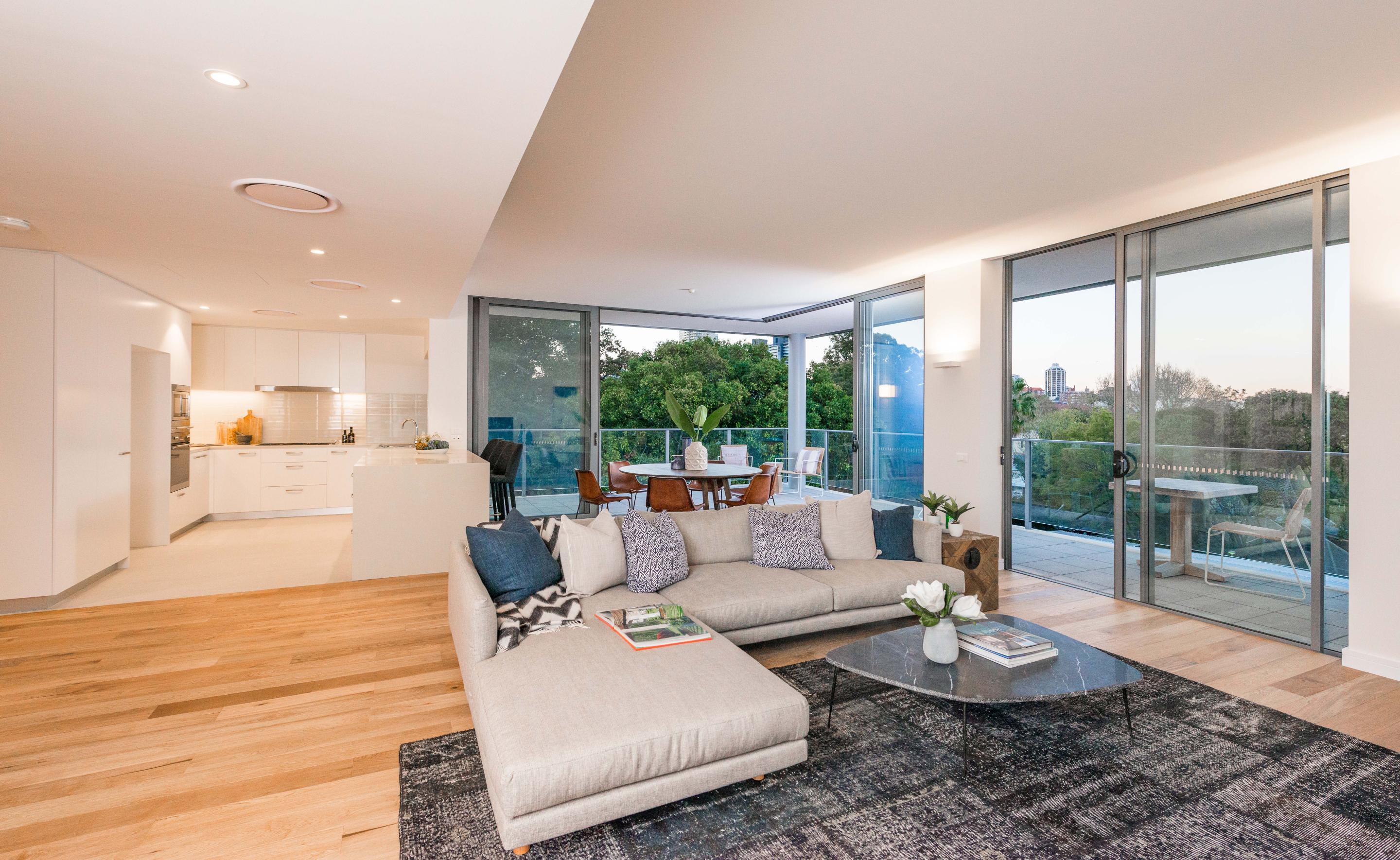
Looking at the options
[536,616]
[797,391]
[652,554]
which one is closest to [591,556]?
[652,554]

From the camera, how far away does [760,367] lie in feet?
45.0

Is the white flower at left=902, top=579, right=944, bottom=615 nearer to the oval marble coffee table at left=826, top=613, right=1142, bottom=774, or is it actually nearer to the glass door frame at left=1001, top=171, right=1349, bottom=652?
the oval marble coffee table at left=826, top=613, right=1142, bottom=774

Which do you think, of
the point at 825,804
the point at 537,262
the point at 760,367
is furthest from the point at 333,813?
the point at 760,367

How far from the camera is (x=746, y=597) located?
3383mm

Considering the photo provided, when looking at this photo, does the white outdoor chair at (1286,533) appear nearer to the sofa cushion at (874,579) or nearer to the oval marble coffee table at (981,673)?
the sofa cushion at (874,579)

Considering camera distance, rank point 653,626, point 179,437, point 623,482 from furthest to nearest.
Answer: point 623,482 < point 179,437 < point 653,626

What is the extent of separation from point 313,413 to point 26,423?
14.4ft

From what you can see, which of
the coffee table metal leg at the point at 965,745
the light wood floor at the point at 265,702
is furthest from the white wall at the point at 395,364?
the coffee table metal leg at the point at 965,745

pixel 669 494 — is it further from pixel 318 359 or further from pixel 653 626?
pixel 318 359

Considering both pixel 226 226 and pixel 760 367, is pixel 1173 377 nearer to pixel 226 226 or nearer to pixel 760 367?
pixel 226 226

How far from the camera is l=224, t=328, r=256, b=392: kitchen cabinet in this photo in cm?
788

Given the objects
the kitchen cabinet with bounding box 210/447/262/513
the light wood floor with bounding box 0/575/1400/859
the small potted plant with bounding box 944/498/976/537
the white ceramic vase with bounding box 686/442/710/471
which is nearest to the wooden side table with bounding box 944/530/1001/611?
the small potted plant with bounding box 944/498/976/537

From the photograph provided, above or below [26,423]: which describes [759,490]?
below

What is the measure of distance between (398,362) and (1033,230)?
24.7 ft
